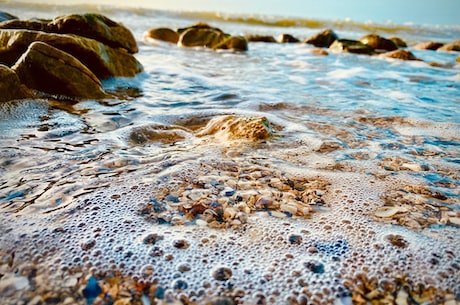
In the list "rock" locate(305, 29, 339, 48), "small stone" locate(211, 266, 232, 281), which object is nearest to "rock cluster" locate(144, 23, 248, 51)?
"rock" locate(305, 29, 339, 48)

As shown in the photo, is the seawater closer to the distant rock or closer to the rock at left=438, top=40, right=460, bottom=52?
the distant rock

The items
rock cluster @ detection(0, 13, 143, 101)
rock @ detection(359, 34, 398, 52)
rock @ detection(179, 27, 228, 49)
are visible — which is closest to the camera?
rock cluster @ detection(0, 13, 143, 101)

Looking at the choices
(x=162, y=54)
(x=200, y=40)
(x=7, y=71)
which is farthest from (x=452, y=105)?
(x=200, y=40)

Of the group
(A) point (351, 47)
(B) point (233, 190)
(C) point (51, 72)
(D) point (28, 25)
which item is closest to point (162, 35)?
(A) point (351, 47)

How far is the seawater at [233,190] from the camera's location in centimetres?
132

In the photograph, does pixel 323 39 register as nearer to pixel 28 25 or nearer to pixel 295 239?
pixel 28 25

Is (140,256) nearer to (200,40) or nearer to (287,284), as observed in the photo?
(287,284)

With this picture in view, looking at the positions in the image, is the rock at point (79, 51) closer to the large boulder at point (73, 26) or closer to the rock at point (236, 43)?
the large boulder at point (73, 26)

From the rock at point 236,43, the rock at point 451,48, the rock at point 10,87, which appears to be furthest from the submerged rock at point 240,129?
the rock at point 451,48

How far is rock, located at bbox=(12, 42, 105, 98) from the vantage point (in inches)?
136

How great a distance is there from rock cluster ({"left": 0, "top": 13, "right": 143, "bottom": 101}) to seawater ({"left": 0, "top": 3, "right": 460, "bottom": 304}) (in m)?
0.28

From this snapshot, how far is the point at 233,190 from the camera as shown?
1.91 m

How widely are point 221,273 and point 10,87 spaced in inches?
115

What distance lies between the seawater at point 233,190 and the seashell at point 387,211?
22 millimetres
